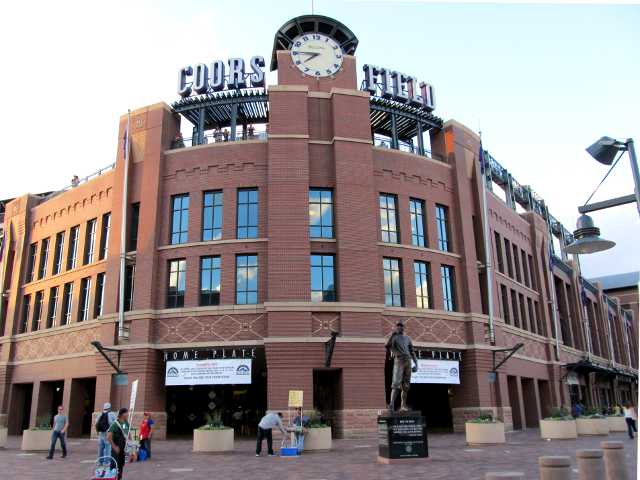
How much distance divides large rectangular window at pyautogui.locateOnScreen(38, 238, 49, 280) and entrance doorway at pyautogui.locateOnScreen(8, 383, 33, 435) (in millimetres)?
7580

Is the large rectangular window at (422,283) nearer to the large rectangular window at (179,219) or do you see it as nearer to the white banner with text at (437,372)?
the white banner with text at (437,372)

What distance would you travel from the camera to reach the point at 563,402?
43.7 m

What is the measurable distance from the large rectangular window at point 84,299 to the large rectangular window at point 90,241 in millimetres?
1278

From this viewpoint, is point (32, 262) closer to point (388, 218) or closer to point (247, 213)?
point (247, 213)

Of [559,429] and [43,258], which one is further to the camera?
[43,258]

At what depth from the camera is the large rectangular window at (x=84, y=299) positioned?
3497 cm

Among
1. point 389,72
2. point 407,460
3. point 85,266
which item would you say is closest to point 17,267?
point 85,266

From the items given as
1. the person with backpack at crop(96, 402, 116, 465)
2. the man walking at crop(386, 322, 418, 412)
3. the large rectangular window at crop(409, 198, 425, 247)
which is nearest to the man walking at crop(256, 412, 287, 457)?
the man walking at crop(386, 322, 418, 412)

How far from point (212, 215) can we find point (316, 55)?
11.3 metres

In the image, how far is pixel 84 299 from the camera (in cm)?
3547

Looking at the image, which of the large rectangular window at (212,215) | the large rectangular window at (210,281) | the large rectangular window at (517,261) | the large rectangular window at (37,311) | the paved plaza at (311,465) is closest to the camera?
the paved plaza at (311,465)

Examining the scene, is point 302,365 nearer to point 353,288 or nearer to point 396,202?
point 353,288

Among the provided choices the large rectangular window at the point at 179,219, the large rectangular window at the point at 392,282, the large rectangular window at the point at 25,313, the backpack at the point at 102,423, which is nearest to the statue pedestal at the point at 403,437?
the backpack at the point at 102,423

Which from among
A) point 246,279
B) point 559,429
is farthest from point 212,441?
point 559,429
